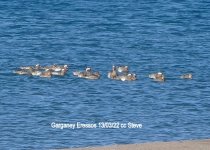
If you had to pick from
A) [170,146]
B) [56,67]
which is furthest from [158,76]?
[170,146]

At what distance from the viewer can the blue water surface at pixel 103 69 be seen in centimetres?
2988

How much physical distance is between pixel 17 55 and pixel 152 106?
8.56 m

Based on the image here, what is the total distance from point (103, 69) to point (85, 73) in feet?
4.44

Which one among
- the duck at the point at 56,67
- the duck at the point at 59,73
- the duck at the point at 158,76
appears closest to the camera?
the duck at the point at 158,76

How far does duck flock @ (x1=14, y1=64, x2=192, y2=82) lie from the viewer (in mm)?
36094

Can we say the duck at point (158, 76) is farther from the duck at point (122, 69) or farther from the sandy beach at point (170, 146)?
the sandy beach at point (170, 146)

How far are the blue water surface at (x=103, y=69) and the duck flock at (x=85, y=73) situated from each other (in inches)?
8.3

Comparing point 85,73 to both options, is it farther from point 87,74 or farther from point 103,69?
point 103,69

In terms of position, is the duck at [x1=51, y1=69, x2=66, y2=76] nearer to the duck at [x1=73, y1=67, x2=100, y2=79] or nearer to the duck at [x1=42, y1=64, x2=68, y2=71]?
the duck at [x1=42, y1=64, x2=68, y2=71]

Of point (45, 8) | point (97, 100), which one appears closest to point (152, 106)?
point (97, 100)

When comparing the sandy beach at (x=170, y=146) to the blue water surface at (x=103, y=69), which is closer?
the sandy beach at (x=170, y=146)

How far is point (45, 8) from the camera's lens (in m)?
55.1

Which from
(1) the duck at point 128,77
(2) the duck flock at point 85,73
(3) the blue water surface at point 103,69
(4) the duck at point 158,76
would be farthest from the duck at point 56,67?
(4) the duck at point 158,76

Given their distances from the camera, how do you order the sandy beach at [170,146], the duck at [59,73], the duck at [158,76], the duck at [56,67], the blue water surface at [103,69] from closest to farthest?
the sandy beach at [170,146] < the blue water surface at [103,69] < the duck at [158,76] < the duck at [59,73] < the duck at [56,67]
